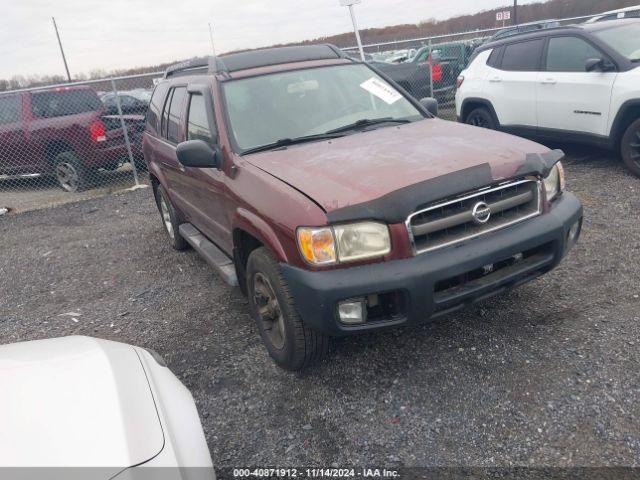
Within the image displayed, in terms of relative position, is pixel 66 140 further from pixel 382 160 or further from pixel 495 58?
pixel 382 160

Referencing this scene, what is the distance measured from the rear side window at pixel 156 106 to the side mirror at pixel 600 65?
15.6 ft

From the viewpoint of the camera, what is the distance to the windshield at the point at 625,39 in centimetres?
602

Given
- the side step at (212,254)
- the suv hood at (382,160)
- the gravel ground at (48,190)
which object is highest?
the suv hood at (382,160)

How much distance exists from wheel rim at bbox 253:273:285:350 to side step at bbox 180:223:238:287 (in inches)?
16.1

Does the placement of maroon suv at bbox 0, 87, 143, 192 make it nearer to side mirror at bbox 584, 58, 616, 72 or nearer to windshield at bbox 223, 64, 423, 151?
windshield at bbox 223, 64, 423, 151

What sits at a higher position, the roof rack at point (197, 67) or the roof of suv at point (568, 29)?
the roof rack at point (197, 67)

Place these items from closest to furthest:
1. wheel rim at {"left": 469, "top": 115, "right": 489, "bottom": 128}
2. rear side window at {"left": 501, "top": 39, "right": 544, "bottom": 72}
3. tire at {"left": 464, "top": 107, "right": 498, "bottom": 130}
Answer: rear side window at {"left": 501, "top": 39, "right": 544, "bottom": 72} → tire at {"left": 464, "top": 107, "right": 498, "bottom": 130} → wheel rim at {"left": 469, "top": 115, "right": 489, "bottom": 128}

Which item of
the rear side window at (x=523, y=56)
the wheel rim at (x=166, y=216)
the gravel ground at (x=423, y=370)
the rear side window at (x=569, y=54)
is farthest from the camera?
the rear side window at (x=523, y=56)

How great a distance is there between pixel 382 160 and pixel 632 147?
4403mm

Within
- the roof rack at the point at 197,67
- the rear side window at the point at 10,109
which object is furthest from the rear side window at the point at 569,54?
the rear side window at the point at 10,109

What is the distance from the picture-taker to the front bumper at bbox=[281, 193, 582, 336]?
2545mm

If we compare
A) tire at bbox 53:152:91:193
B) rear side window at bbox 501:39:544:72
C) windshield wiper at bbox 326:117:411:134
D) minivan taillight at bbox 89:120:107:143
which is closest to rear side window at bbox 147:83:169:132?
windshield wiper at bbox 326:117:411:134

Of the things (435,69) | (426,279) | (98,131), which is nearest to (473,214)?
(426,279)

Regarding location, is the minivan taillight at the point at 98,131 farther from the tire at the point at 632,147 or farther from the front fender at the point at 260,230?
the tire at the point at 632,147
